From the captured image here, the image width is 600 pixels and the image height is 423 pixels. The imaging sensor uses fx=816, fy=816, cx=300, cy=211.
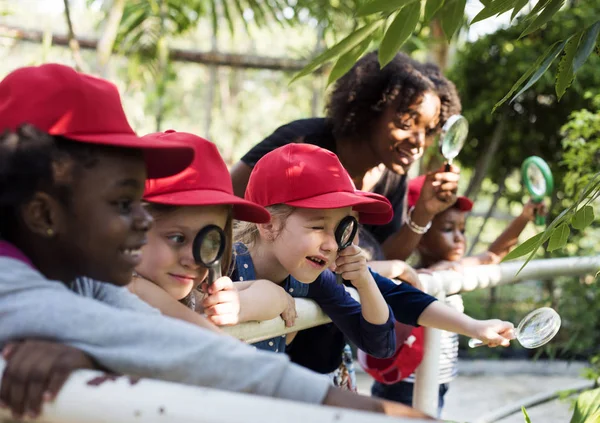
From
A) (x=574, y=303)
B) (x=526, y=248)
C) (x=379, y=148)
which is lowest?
(x=574, y=303)

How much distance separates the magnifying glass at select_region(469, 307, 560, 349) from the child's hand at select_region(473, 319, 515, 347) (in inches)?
2.5

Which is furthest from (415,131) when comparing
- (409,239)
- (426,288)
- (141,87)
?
(141,87)

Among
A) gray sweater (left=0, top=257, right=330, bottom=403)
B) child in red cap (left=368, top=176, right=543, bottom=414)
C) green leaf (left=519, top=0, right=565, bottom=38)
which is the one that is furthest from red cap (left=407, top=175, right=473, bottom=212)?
gray sweater (left=0, top=257, right=330, bottom=403)

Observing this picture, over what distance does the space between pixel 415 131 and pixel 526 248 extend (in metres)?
1.37

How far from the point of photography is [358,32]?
1.15 meters

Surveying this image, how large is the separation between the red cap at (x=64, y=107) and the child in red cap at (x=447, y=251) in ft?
6.12

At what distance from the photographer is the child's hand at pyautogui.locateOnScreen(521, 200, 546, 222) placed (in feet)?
10.2

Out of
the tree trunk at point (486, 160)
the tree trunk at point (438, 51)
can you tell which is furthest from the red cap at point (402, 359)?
the tree trunk at point (438, 51)

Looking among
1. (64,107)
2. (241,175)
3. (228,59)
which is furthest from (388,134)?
(228,59)

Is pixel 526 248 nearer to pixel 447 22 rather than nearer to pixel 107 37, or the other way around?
pixel 447 22

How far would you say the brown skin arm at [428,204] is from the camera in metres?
2.61

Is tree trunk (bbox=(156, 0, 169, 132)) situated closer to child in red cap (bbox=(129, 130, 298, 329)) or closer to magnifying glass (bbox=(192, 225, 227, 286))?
child in red cap (bbox=(129, 130, 298, 329))

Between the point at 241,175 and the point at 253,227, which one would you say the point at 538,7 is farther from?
the point at 241,175

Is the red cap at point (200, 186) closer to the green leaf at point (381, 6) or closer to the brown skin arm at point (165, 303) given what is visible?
the brown skin arm at point (165, 303)
